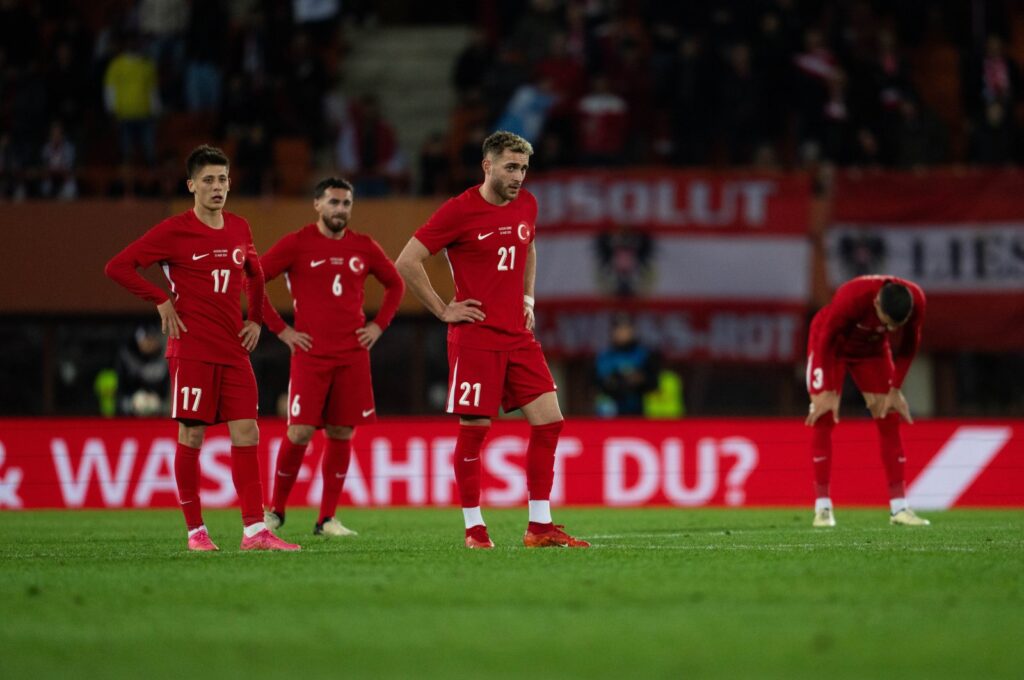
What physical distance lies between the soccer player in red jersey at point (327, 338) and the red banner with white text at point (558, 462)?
491cm

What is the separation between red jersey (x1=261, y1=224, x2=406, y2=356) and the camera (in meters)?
11.7

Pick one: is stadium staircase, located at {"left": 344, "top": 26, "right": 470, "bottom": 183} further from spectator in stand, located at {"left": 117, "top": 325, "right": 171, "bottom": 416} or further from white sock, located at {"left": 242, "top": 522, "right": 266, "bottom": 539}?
white sock, located at {"left": 242, "top": 522, "right": 266, "bottom": 539}

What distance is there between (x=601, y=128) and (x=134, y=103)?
19.2 feet

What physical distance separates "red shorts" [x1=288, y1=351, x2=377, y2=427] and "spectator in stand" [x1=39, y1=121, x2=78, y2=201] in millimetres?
10872

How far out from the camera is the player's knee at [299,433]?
38.4ft

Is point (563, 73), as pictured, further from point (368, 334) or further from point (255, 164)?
point (368, 334)

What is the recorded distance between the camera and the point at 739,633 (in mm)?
6168

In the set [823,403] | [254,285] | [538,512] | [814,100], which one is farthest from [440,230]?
[814,100]

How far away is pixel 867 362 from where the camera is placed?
12.1m

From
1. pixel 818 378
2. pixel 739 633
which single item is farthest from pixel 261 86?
pixel 739 633

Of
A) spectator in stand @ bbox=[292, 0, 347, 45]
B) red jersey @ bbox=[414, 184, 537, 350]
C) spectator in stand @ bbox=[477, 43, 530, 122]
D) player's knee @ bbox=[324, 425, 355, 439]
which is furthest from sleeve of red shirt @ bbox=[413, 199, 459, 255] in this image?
spectator in stand @ bbox=[292, 0, 347, 45]

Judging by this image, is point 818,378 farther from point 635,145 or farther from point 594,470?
point 635,145

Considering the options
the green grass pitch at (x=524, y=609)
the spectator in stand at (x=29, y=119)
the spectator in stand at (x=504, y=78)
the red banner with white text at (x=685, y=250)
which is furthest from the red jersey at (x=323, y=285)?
the spectator in stand at (x=29, y=119)

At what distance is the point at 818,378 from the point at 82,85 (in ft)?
44.2
